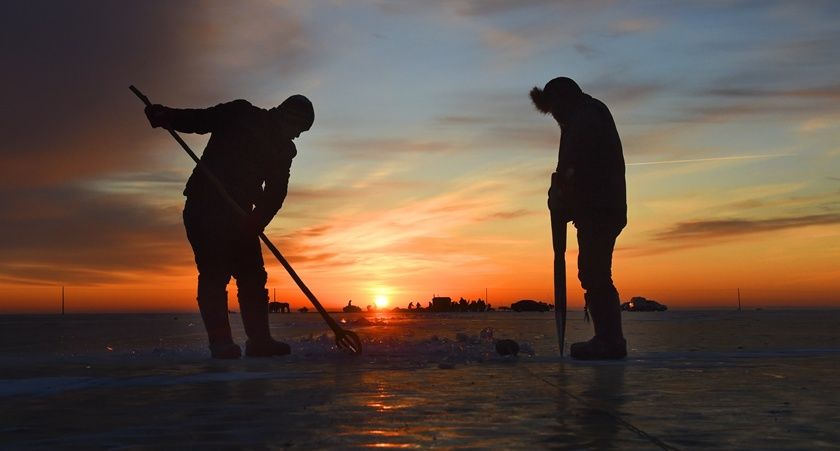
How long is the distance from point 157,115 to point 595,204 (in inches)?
173

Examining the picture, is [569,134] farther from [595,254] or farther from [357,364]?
[357,364]

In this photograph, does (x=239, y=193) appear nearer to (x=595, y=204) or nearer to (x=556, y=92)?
(x=556, y=92)

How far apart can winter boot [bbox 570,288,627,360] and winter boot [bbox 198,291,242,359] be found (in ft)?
10.7

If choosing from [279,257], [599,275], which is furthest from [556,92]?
[279,257]

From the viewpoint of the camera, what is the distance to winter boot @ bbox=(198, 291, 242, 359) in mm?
8766

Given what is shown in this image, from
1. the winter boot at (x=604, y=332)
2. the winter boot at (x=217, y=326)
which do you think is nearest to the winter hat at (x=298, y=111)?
the winter boot at (x=217, y=326)

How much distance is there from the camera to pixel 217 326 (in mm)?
8812

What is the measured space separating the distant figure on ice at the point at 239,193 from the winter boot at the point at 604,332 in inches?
119

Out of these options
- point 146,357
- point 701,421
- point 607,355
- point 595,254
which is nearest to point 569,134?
point 595,254

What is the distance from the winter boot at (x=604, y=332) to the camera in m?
8.30

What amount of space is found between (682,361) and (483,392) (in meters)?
3.37

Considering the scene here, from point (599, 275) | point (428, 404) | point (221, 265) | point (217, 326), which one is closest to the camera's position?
point (428, 404)

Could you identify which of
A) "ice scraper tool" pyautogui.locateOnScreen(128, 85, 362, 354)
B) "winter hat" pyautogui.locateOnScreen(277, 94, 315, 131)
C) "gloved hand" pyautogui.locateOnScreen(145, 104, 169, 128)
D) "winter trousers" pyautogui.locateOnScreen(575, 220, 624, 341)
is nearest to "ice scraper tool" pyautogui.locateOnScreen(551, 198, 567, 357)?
"winter trousers" pyautogui.locateOnScreen(575, 220, 624, 341)

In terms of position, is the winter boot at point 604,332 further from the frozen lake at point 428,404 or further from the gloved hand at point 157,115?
the gloved hand at point 157,115
